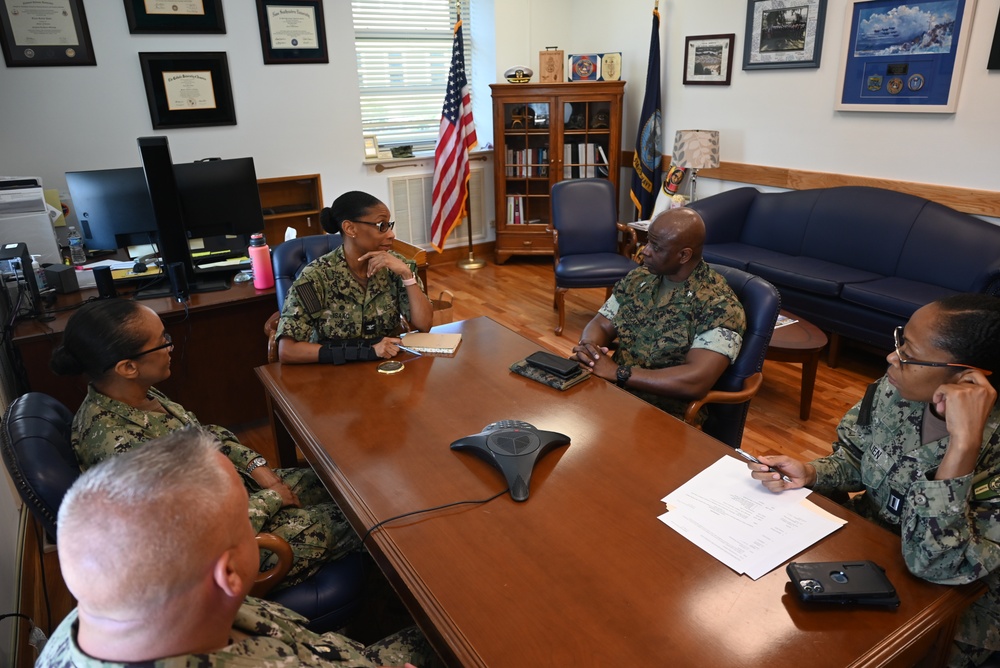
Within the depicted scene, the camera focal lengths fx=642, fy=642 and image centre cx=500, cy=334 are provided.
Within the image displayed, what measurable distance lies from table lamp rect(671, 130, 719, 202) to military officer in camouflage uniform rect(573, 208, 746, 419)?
108 inches

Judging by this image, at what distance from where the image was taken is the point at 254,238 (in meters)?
3.08

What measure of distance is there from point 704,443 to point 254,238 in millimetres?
2355

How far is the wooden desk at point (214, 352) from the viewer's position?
278 cm

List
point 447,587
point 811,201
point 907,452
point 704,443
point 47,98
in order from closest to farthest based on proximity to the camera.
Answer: point 447,587 → point 907,452 → point 704,443 → point 47,98 → point 811,201

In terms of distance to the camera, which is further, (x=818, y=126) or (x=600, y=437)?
(x=818, y=126)

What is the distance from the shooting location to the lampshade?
4656mm

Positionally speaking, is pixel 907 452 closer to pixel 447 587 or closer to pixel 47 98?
pixel 447 587

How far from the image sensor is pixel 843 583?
111 cm

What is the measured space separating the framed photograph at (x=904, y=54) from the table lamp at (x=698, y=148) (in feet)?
2.68

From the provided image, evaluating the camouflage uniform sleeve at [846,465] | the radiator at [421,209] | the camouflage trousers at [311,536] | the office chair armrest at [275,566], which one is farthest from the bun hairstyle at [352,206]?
the radiator at [421,209]

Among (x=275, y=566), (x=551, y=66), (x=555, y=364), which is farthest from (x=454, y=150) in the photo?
(x=275, y=566)

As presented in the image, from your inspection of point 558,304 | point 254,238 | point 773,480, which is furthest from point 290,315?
point 558,304

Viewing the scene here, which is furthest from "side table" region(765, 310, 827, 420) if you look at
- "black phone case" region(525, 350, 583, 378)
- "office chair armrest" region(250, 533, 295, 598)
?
"office chair armrest" region(250, 533, 295, 598)

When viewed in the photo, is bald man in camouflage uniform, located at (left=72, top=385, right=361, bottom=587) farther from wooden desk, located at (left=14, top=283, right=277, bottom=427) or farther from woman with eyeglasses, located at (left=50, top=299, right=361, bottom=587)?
wooden desk, located at (left=14, top=283, right=277, bottom=427)
